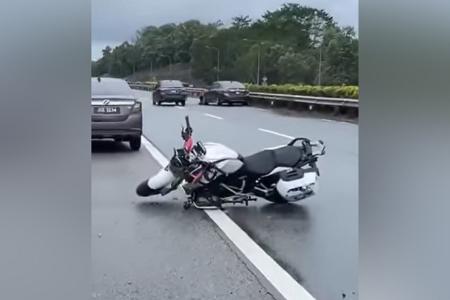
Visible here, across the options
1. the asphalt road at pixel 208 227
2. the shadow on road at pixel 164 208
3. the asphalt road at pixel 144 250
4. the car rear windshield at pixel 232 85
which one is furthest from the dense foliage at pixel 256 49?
the shadow on road at pixel 164 208

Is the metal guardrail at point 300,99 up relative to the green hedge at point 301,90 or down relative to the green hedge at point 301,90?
down

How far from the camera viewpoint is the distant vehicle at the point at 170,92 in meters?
1.36

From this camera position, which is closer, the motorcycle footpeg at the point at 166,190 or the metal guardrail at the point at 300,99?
the metal guardrail at the point at 300,99

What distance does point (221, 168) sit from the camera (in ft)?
5.79

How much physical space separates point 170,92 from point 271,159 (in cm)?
47

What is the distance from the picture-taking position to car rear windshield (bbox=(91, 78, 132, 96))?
1.09 meters

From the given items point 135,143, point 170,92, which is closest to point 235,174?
point 135,143

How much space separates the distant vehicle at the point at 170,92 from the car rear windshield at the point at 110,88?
75mm

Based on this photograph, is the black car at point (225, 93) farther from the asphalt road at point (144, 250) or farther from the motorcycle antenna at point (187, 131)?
the asphalt road at point (144, 250)

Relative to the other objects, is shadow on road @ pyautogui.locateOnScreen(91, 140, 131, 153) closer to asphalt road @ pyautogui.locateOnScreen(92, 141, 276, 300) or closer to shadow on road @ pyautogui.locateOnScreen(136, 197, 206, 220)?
asphalt road @ pyautogui.locateOnScreen(92, 141, 276, 300)

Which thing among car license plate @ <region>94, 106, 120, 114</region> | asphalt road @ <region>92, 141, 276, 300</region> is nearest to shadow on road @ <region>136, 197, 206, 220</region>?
asphalt road @ <region>92, 141, 276, 300</region>

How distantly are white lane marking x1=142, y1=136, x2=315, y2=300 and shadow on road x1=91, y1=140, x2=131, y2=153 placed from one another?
0.10m

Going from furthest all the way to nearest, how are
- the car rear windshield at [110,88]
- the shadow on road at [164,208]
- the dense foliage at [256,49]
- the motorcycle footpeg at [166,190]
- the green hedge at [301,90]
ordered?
the motorcycle footpeg at [166,190] < the shadow on road at [164,208] < the green hedge at [301,90] < the dense foliage at [256,49] < the car rear windshield at [110,88]
